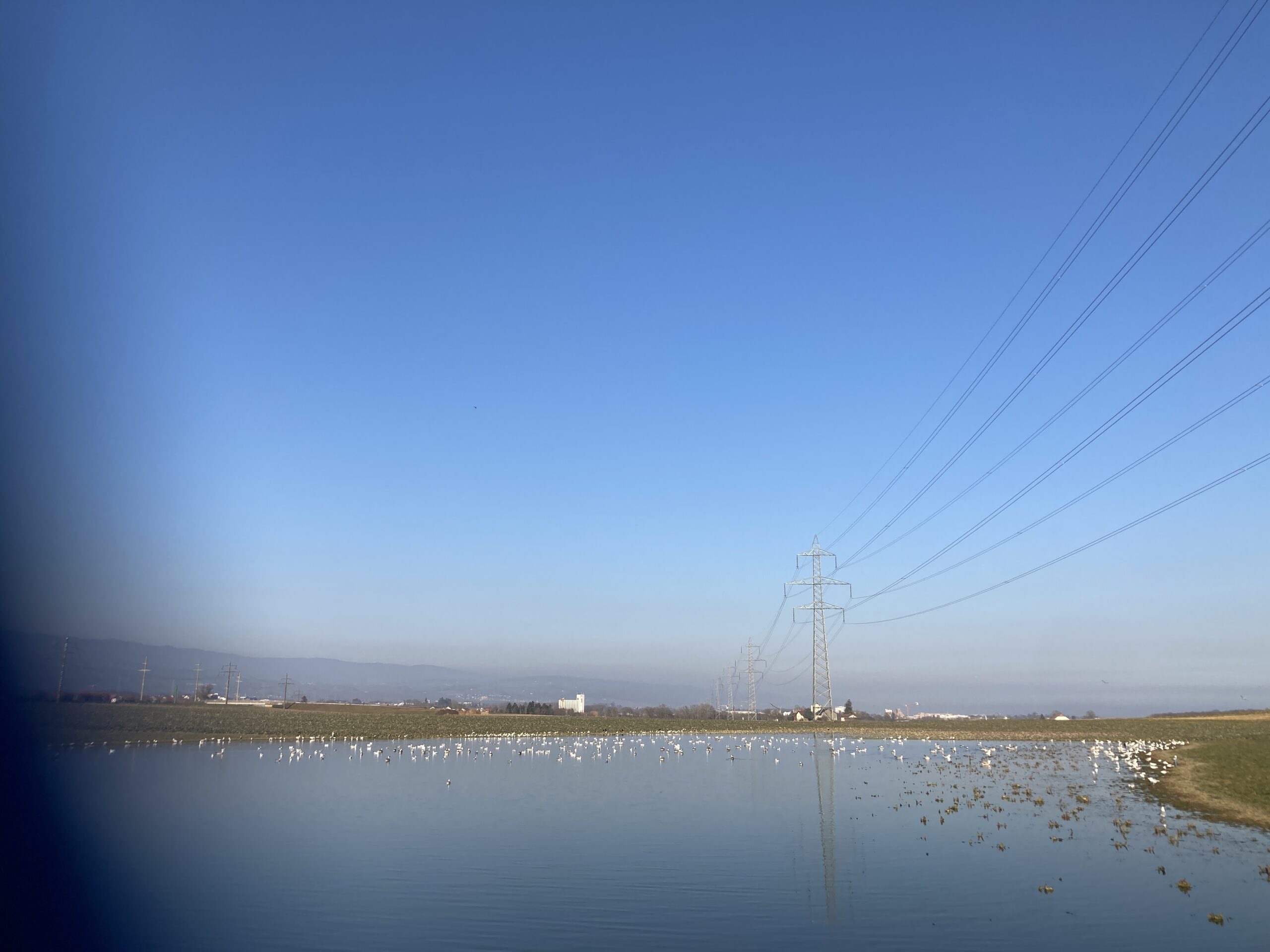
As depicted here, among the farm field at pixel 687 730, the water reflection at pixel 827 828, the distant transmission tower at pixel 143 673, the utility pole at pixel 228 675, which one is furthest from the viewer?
the utility pole at pixel 228 675

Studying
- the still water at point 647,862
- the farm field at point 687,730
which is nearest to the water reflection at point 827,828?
the still water at point 647,862

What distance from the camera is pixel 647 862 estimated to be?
19500 mm

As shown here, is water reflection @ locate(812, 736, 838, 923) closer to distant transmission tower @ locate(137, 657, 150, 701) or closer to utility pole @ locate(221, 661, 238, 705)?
distant transmission tower @ locate(137, 657, 150, 701)

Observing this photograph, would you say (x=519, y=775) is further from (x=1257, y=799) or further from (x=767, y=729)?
(x=767, y=729)

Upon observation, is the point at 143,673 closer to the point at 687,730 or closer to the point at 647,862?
the point at 687,730

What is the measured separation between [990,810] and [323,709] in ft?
419

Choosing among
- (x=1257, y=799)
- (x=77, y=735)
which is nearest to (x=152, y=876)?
(x=1257, y=799)

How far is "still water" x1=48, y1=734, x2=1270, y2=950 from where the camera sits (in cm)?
1409

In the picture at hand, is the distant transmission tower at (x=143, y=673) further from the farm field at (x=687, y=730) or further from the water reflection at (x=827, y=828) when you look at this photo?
the water reflection at (x=827, y=828)

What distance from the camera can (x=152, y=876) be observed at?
1731 cm

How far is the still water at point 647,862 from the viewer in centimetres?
1409

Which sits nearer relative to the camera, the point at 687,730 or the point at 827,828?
the point at 827,828

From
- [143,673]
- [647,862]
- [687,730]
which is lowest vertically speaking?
[687,730]

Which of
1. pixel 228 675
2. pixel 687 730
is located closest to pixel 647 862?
pixel 687 730
